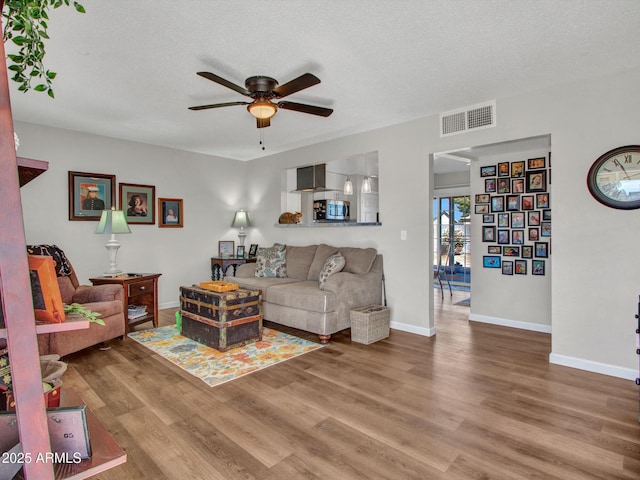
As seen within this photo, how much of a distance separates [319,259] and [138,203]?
2.77 m

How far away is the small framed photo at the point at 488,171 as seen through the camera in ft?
16.0

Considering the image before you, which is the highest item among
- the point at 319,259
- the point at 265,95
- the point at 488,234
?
the point at 265,95

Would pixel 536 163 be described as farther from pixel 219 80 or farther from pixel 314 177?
pixel 219 80

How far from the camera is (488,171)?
4918mm

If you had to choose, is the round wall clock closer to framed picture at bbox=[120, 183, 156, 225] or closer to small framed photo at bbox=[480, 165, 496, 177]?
small framed photo at bbox=[480, 165, 496, 177]

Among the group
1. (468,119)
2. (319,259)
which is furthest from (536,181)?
(319,259)

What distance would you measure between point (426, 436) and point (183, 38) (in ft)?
9.71

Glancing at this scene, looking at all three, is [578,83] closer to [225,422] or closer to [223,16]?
[223,16]

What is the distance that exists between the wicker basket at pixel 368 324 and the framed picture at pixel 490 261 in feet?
6.00

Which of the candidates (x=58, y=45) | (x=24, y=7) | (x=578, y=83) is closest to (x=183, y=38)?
(x=58, y=45)

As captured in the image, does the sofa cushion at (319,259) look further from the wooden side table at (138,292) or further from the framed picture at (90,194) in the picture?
the framed picture at (90,194)

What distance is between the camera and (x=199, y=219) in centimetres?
599

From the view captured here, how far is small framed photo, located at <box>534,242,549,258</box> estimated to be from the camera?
4480 millimetres

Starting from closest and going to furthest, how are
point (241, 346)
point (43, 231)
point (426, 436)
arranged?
1. point (426, 436)
2. point (241, 346)
3. point (43, 231)
